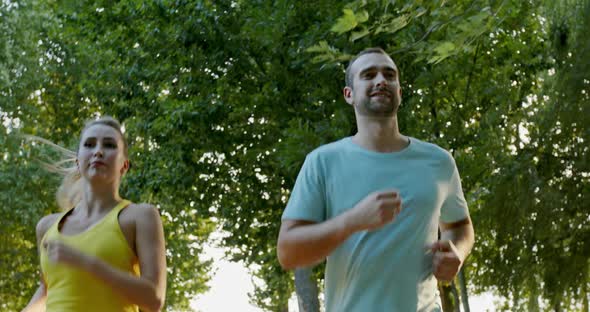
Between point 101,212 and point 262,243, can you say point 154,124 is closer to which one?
point 262,243

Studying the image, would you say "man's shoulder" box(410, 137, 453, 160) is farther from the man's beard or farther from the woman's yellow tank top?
the woman's yellow tank top

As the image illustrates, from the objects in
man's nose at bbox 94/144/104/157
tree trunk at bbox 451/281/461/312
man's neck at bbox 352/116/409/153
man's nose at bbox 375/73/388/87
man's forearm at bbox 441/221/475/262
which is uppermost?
tree trunk at bbox 451/281/461/312

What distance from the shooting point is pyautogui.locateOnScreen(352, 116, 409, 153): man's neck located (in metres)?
3.38

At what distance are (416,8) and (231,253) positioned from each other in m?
16.3

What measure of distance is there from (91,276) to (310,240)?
50.0 inches

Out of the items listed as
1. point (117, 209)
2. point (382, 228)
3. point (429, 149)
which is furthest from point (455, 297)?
point (382, 228)

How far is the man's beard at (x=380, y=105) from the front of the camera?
3.35 metres

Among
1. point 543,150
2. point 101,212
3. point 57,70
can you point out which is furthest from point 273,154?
point 101,212

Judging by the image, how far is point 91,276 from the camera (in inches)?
159

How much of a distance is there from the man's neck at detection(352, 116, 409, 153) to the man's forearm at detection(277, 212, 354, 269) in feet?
1.15

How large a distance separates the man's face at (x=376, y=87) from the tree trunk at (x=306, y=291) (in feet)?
52.2

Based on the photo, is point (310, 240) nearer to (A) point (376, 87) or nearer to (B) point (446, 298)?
(A) point (376, 87)

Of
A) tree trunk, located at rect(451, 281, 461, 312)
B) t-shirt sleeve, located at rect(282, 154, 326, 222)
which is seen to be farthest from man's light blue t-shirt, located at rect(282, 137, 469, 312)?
tree trunk, located at rect(451, 281, 461, 312)

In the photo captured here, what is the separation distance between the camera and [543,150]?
1905cm
